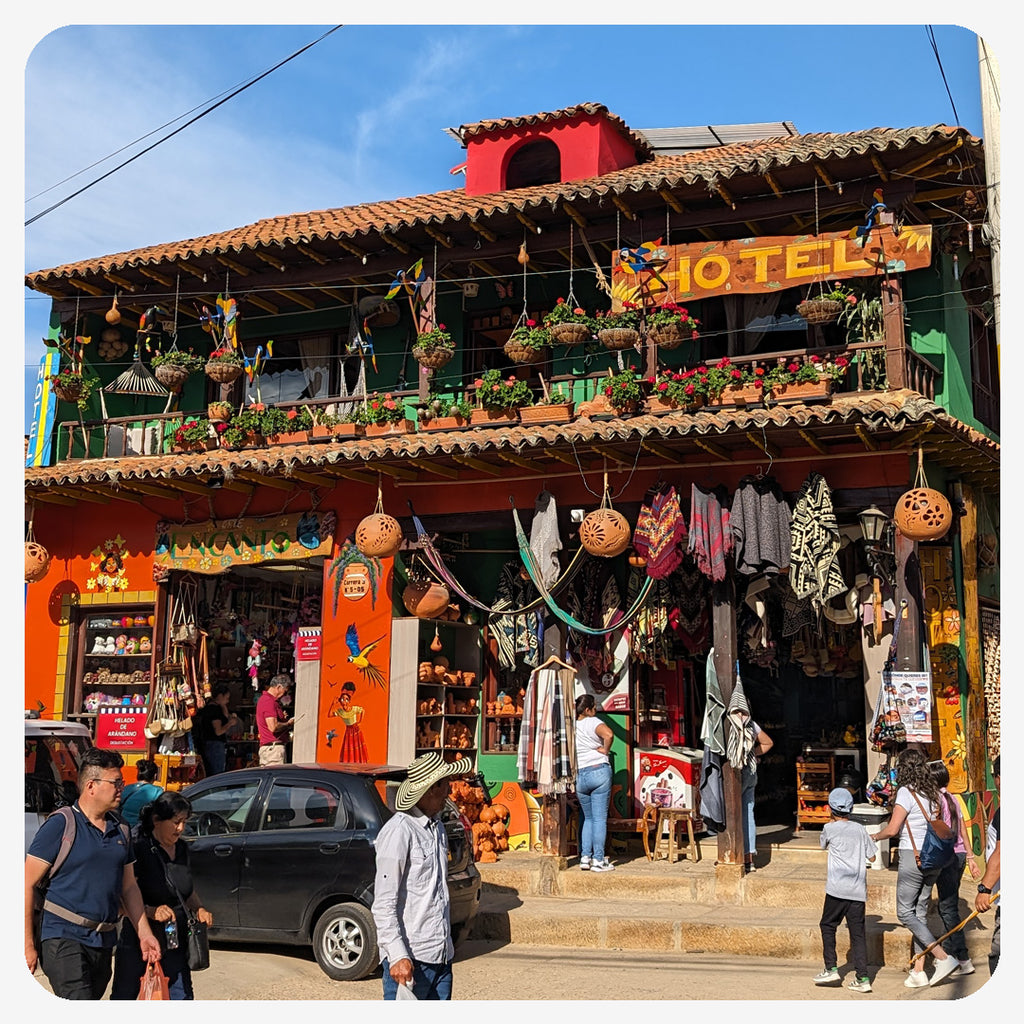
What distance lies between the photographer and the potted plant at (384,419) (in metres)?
14.2

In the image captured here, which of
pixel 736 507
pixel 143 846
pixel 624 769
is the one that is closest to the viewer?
pixel 143 846

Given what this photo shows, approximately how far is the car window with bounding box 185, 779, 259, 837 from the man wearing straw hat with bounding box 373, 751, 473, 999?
→ 3.96 m

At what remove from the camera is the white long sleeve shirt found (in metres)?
6.15

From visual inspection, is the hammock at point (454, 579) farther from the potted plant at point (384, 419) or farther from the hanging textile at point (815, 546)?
the hanging textile at point (815, 546)

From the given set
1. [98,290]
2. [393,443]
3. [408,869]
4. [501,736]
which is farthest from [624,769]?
[98,290]

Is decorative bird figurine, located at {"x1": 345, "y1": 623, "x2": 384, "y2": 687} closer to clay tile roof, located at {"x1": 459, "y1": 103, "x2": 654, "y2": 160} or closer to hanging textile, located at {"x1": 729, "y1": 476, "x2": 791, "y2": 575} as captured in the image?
hanging textile, located at {"x1": 729, "y1": 476, "x2": 791, "y2": 575}

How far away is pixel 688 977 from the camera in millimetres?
9430

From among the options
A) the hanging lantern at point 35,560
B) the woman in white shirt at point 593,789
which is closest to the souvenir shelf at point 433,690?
the woman in white shirt at point 593,789

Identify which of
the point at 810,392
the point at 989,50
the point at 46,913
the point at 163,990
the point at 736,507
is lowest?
the point at 163,990

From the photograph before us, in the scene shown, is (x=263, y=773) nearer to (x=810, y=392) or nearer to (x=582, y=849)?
(x=582, y=849)

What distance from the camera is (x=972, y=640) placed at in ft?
43.1

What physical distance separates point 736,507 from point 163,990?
7.37 metres

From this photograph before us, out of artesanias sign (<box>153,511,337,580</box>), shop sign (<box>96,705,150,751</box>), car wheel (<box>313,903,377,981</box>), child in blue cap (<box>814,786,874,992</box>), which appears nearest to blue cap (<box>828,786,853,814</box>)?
child in blue cap (<box>814,786,874,992</box>)

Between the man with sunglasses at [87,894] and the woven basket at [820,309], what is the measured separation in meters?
8.35
